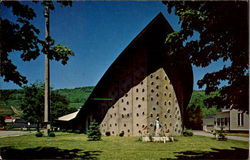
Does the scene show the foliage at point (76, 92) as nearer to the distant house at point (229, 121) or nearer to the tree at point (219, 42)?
the tree at point (219, 42)

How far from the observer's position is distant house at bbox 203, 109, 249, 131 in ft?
32.0

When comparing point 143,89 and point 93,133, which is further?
point 143,89

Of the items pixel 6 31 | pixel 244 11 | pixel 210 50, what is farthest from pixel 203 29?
pixel 6 31

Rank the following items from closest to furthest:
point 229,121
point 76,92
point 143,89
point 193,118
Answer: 1. point 229,121
2. point 76,92
3. point 143,89
4. point 193,118

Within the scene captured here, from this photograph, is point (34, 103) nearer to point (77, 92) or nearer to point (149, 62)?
point (77, 92)

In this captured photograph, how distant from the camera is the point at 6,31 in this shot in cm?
826

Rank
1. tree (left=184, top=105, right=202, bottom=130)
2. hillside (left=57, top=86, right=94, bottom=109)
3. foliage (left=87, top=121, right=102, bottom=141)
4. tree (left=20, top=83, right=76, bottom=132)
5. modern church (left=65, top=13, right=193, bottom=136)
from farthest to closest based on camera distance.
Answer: tree (left=20, top=83, right=76, bottom=132), modern church (left=65, top=13, right=193, bottom=136), tree (left=184, top=105, right=202, bottom=130), foliage (left=87, top=121, right=102, bottom=141), hillside (left=57, top=86, right=94, bottom=109)

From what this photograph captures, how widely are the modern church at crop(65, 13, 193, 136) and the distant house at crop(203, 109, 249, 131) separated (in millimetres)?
3748

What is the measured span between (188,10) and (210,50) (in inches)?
71.1

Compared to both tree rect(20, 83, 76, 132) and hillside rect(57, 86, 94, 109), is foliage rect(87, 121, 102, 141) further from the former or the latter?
tree rect(20, 83, 76, 132)

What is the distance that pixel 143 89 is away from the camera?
1988 centimetres

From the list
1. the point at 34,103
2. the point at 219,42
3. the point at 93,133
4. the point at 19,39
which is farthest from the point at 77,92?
the point at 219,42

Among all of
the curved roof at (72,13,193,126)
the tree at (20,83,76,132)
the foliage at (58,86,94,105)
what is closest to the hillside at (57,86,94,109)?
the foliage at (58,86,94,105)

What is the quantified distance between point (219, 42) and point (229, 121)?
18.4ft
